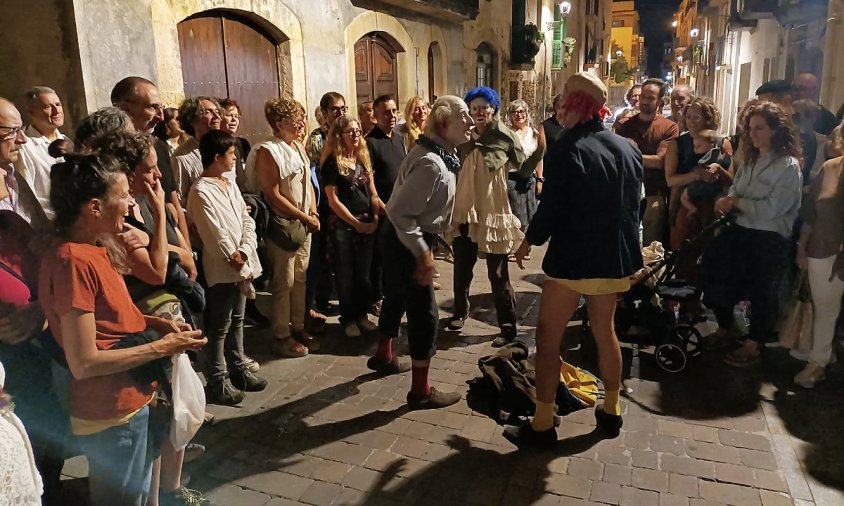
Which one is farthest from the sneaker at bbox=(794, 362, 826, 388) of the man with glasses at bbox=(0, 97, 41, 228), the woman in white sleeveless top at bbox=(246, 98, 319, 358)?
the man with glasses at bbox=(0, 97, 41, 228)

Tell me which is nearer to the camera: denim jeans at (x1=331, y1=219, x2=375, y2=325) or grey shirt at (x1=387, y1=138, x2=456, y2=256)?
grey shirt at (x1=387, y1=138, x2=456, y2=256)

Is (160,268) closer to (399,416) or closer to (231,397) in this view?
(231,397)

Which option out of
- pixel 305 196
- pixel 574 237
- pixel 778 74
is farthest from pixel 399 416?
pixel 778 74

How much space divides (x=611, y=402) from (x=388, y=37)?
7.65 m

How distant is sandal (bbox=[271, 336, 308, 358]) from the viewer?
4809 millimetres

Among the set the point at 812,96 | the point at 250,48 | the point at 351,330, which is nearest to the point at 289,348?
the point at 351,330

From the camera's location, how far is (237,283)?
3.94 meters

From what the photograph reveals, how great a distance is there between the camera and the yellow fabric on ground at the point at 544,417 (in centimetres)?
347

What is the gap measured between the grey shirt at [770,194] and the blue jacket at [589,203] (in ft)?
5.19

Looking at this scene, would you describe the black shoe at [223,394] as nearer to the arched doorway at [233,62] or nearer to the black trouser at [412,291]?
the black trouser at [412,291]

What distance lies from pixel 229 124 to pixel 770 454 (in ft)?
14.3

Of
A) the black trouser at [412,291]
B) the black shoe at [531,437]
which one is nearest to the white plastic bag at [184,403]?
the black trouser at [412,291]

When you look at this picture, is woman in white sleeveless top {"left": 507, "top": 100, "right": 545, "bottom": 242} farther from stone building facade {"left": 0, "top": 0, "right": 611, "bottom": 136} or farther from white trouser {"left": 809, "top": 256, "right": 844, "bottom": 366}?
white trouser {"left": 809, "top": 256, "right": 844, "bottom": 366}

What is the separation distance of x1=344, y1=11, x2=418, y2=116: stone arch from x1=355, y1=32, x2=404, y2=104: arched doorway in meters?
0.09
